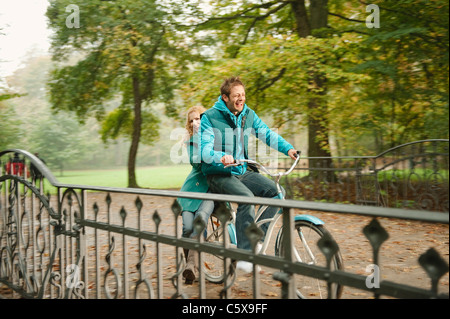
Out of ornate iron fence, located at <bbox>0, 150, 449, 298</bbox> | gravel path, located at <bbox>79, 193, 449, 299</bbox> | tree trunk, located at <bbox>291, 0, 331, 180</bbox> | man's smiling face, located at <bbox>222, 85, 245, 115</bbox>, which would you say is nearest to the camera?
ornate iron fence, located at <bbox>0, 150, 449, 298</bbox>

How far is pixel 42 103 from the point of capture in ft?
150

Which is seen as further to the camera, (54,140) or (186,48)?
(54,140)

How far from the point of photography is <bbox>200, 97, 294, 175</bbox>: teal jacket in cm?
342

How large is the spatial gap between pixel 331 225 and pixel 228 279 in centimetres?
575

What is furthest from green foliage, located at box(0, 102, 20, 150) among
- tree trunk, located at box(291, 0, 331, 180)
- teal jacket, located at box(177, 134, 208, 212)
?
tree trunk, located at box(291, 0, 331, 180)

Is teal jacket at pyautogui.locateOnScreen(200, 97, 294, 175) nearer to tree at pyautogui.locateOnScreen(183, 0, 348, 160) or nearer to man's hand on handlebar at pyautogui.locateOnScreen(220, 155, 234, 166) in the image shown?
man's hand on handlebar at pyautogui.locateOnScreen(220, 155, 234, 166)

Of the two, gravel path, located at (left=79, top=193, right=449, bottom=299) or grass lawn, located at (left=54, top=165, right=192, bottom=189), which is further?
grass lawn, located at (left=54, top=165, right=192, bottom=189)

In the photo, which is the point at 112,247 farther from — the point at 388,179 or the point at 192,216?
the point at 388,179

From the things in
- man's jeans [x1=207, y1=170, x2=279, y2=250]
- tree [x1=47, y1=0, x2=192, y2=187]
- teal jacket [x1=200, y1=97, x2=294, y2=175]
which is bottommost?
man's jeans [x1=207, y1=170, x2=279, y2=250]

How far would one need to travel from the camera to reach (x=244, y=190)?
3365 mm

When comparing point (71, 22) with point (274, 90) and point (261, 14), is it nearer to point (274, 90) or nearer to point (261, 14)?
point (261, 14)

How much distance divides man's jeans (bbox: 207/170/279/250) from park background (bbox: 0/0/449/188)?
14.0ft
